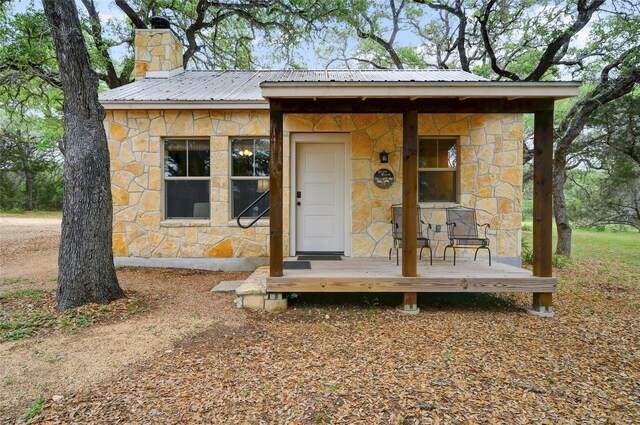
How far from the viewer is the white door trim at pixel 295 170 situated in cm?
619

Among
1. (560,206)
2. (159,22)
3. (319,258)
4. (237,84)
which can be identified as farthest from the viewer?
(560,206)

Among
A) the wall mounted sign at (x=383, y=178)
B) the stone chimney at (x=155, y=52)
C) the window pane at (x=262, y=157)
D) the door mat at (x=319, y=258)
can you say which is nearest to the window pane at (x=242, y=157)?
the window pane at (x=262, y=157)

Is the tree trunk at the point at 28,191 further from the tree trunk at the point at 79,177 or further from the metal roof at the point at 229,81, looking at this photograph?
the tree trunk at the point at 79,177

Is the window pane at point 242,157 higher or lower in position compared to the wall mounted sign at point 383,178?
higher

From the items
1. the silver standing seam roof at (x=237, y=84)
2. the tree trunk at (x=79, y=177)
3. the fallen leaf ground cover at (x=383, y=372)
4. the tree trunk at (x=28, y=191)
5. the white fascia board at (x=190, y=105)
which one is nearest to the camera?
the fallen leaf ground cover at (x=383, y=372)

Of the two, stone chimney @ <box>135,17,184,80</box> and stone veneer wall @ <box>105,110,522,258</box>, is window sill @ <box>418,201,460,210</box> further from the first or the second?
stone chimney @ <box>135,17,184,80</box>

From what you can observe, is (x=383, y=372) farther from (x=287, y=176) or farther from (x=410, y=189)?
(x=287, y=176)

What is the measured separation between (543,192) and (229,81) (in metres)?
6.33

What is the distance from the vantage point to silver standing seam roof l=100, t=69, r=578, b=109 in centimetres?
397

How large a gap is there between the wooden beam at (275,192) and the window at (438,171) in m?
3.05

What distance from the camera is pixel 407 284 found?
421 cm

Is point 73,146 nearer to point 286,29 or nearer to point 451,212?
point 451,212

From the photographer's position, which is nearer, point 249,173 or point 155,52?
point 249,173

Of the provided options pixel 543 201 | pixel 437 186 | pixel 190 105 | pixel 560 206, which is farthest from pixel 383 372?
pixel 560 206
